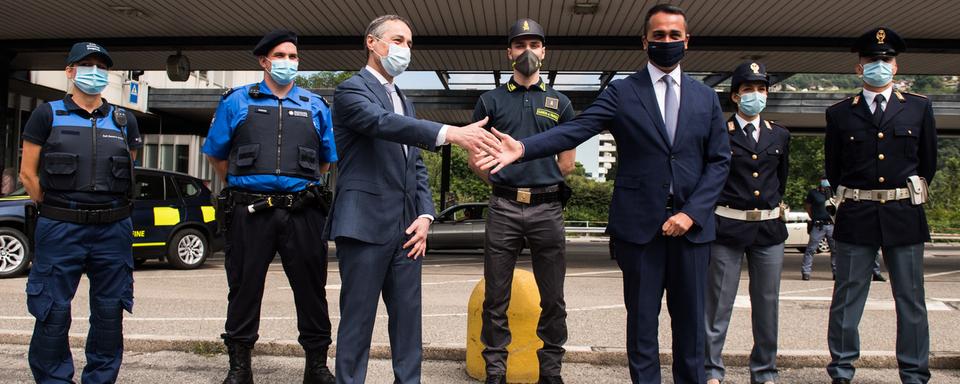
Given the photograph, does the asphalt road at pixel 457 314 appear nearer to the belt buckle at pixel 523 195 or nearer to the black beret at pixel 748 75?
the belt buckle at pixel 523 195

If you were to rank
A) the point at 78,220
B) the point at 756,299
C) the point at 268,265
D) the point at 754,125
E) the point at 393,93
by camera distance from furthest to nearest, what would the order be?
the point at 754,125 < the point at 756,299 < the point at 268,265 < the point at 78,220 < the point at 393,93

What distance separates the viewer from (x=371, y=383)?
4688 millimetres

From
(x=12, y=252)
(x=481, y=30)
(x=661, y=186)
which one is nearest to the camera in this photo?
(x=661, y=186)

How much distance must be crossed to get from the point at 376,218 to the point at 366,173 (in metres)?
0.22

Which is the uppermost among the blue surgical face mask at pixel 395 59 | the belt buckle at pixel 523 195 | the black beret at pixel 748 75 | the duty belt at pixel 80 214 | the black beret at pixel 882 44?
the black beret at pixel 882 44

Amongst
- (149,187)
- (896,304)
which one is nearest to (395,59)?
(896,304)

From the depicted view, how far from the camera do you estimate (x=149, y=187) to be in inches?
492

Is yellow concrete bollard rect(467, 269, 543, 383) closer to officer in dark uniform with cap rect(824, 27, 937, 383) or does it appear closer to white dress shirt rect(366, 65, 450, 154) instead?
white dress shirt rect(366, 65, 450, 154)

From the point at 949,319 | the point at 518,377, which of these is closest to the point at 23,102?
the point at 518,377

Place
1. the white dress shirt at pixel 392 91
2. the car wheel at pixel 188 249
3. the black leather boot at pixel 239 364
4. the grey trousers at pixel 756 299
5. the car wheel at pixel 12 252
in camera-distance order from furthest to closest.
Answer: the car wheel at pixel 188 249, the car wheel at pixel 12 252, the grey trousers at pixel 756 299, the black leather boot at pixel 239 364, the white dress shirt at pixel 392 91

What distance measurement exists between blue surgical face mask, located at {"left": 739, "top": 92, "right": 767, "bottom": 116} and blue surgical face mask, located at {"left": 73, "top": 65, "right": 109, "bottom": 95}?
3847mm

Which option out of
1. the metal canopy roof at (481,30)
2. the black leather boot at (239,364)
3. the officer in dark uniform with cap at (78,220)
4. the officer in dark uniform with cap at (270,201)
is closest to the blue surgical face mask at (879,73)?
the officer in dark uniform with cap at (270,201)

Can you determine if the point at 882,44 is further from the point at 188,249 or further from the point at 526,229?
the point at 188,249

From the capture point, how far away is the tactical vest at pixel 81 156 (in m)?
4.16
